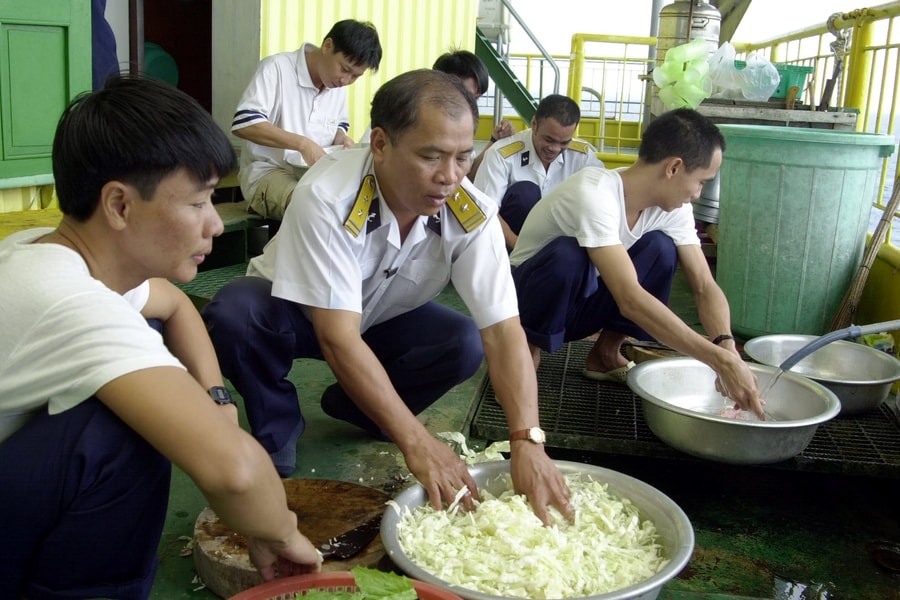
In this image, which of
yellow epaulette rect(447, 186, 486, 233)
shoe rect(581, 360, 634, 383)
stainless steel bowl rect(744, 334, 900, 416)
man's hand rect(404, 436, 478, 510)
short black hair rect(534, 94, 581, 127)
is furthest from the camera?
short black hair rect(534, 94, 581, 127)

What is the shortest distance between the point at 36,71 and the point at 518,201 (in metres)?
2.48

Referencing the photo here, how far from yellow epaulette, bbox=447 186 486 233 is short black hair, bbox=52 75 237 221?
0.99m

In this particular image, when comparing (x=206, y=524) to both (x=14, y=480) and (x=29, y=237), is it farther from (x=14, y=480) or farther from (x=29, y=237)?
(x=29, y=237)

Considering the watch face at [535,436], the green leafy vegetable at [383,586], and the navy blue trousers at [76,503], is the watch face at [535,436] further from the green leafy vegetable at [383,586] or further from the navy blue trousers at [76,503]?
the navy blue trousers at [76,503]

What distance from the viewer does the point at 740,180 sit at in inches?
174

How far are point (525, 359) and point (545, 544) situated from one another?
1.86 ft

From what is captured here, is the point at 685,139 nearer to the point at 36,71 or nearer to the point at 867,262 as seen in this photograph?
the point at 867,262

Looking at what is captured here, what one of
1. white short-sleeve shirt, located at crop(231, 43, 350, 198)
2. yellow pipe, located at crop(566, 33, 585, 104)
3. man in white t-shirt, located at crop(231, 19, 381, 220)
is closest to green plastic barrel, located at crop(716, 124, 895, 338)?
man in white t-shirt, located at crop(231, 19, 381, 220)

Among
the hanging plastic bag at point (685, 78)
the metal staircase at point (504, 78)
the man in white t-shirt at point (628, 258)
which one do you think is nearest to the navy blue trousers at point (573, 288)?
the man in white t-shirt at point (628, 258)

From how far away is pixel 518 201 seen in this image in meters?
4.75

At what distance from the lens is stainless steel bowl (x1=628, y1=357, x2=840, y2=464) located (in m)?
2.47

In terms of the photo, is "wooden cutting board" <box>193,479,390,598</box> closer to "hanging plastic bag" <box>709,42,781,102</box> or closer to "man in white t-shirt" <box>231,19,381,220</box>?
"man in white t-shirt" <box>231,19,381,220</box>

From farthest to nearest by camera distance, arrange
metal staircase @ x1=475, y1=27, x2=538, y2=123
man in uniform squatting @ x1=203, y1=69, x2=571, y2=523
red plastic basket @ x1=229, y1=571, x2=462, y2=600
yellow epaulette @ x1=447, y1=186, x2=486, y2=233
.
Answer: metal staircase @ x1=475, y1=27, x2=538, y2=123 < yellow epaulette @ x1=447, y1=186, x2=486, y2=233 < man in uniform squatting @ x1=203, y1=69, x2=571, y2=523 < red plastic basket @ x1=229, y1=571, x2=462, y2=600

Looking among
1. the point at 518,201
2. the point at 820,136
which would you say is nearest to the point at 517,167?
the point at 518,201
